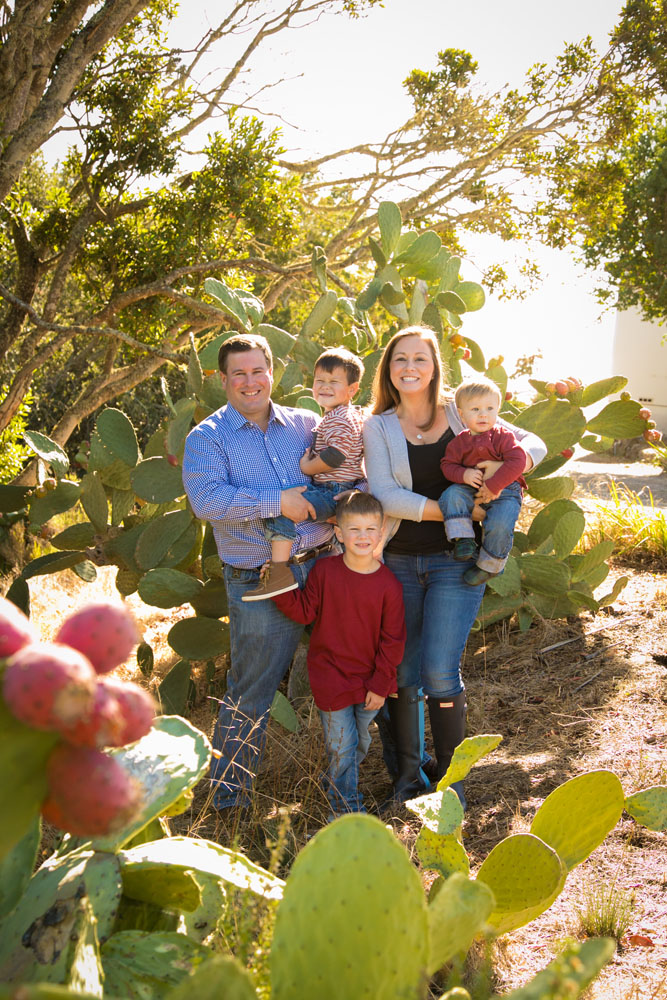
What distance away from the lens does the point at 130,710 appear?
3.03ft

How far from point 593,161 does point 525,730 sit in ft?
29.7

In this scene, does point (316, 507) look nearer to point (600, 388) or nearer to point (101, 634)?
point (101, 634)

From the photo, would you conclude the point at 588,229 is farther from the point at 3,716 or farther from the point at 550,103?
the point at 3,716

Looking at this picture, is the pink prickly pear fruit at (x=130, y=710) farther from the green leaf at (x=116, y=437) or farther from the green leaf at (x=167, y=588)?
the green leaf at (x=116, y=437)

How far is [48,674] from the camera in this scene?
0.85 meters

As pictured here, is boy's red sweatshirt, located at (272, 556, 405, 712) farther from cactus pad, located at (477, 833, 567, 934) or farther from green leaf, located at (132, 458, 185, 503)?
green leaf, located at (132, 458, 185, 503)

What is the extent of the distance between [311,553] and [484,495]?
25.4 inches

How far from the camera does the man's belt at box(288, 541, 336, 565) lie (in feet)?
9.54

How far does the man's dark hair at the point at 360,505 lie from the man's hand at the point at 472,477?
0.31 metres

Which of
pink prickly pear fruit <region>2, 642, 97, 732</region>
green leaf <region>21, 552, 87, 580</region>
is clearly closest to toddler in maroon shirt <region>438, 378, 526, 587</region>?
pink prickly pear fruit <region>2, 642, 97, 732</region>

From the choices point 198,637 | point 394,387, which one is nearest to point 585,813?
point 394,387

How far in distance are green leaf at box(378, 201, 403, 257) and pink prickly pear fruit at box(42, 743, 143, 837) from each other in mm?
4201

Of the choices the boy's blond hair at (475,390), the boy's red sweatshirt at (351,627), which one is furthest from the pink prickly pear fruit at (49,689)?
the boy's blond hair at (475,390)

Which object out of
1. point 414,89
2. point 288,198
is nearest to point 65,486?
point 288,198
